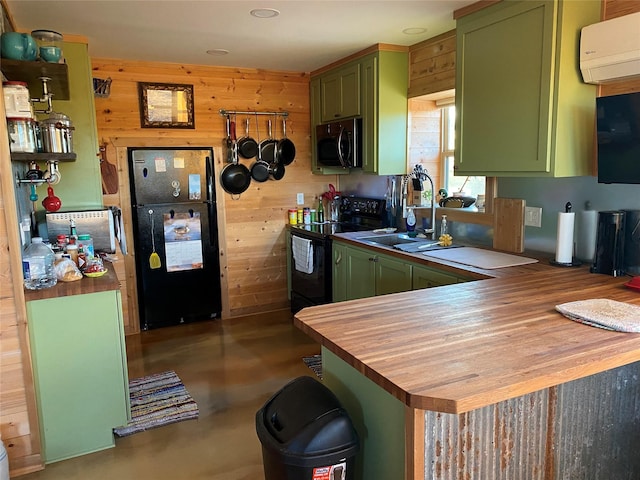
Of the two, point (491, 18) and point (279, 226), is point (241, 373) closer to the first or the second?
point (279, 226)

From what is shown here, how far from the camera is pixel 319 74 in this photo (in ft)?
14.9

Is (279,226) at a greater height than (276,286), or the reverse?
(279,226)

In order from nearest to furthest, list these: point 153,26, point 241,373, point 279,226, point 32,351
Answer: point 32,351 → point 153,26 → point 241,373 → point 279,226

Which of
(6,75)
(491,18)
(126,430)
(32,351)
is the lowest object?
(126,430)

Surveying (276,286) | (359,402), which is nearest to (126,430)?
(359,402)

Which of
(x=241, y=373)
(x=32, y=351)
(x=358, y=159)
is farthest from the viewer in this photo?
(x=358, y=159)

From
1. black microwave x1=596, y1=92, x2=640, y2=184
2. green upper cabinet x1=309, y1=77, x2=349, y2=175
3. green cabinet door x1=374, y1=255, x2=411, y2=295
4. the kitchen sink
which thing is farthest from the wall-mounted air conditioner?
green upper cabinet x1=309, y1=77, x2=349, y2=175

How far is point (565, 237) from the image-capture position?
8.34 ft

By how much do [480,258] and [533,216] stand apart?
0.41 meters

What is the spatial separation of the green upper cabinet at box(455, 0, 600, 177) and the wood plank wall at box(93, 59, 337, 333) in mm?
2182

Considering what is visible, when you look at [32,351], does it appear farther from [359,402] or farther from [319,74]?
[319,74]

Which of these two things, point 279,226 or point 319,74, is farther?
point 279,226

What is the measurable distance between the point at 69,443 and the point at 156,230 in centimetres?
214

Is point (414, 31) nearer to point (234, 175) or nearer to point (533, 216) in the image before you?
point (533, 216)
